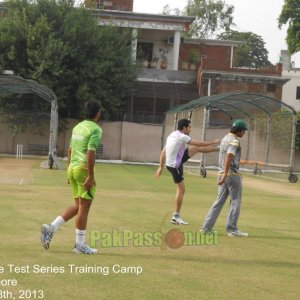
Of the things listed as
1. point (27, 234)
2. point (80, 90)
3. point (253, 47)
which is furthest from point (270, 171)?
point (253, 47)

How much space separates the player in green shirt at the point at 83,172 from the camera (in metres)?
7.25

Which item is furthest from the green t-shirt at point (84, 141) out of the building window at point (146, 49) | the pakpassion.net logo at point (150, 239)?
the building window at point (146, 49)

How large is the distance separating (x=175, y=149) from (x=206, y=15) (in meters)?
55.5

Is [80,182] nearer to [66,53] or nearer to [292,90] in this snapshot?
[66,53]

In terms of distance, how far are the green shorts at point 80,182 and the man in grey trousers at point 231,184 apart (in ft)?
7.95

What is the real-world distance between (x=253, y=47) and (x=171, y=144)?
67.2m

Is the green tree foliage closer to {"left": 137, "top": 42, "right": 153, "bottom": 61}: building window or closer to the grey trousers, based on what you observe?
{"left": 137, "top": 42, "right": 153, "bottom": 61}: building window

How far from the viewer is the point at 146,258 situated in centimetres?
727

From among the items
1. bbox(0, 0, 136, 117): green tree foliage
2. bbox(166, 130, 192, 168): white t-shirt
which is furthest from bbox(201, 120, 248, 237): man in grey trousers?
bbox(0, 0, 136, 117): green tree foliage

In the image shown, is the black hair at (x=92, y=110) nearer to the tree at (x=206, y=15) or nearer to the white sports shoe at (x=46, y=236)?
the white sports shoe at (x=46, y=236)

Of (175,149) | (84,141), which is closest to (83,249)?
(84,141)

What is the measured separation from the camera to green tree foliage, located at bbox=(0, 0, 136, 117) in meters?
32.2

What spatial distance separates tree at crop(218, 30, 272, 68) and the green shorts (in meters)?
64.0

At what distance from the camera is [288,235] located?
31.3 ft
